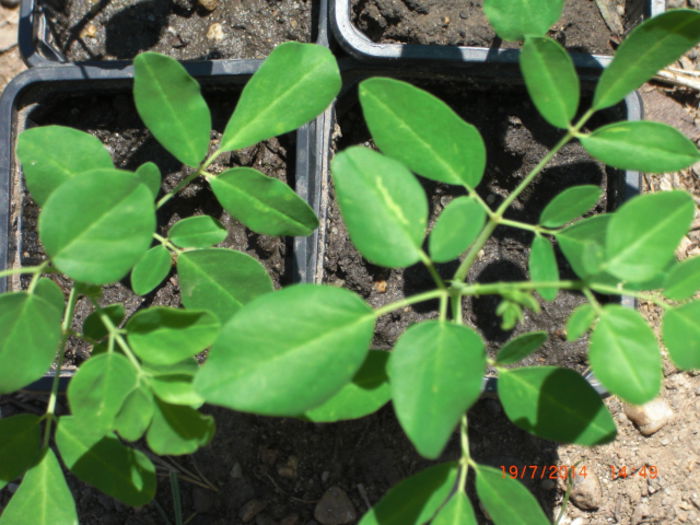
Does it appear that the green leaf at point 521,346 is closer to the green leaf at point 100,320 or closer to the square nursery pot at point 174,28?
the green leaf at point 100,320

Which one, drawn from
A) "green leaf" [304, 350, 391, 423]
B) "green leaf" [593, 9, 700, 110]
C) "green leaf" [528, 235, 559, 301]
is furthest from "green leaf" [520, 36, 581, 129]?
"green leaf" [304, 350, 391, 423]

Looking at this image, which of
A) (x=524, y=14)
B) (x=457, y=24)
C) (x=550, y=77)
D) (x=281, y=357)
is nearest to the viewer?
(x=281, y=357)

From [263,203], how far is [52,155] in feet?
0.94

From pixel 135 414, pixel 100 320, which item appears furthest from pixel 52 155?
pixel 135 414

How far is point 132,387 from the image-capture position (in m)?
0.74

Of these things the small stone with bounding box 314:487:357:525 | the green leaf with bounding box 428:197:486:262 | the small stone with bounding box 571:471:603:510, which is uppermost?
the green leaf with bounding box 428:197:486:262

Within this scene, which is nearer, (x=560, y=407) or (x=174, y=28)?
(x=560, y=407)

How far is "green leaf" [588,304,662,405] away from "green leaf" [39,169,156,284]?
0.50 m

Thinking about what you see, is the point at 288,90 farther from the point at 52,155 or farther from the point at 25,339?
the point at 25,339

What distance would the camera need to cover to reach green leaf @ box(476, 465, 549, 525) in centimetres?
77

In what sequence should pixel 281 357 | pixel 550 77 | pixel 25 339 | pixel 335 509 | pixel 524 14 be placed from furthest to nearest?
pixel 335 509
pixel 524 14
pixel 550 77
pixel 25 339
pixel 281 357

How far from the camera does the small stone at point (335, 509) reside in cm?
143

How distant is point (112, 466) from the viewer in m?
0.84

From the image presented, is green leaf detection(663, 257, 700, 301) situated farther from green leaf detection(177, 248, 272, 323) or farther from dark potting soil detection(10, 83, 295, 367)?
dark potting soil detection(10, 83, 295, 367)
